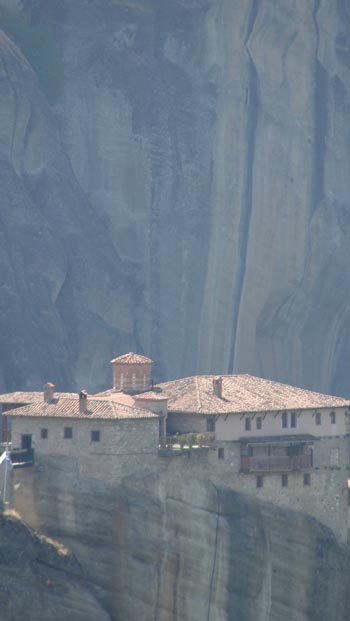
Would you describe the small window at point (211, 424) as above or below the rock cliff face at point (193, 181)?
below

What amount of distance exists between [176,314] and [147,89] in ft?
44.3

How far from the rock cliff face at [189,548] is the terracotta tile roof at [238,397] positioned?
13.3 feet

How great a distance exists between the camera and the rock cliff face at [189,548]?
80750 millimetres

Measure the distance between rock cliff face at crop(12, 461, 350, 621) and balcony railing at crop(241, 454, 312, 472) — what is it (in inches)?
57.5

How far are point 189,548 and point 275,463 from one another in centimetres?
622

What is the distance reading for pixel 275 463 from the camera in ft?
285

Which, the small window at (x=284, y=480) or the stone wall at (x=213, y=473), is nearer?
the stone wall at (x=213, y=473)

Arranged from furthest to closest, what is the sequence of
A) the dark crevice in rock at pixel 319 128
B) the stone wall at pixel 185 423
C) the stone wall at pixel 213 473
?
1. the dark crevice in rock at pixel 319 128
2. the stone wall at pixel 185 423
3. the stone wall at pixel 213 473

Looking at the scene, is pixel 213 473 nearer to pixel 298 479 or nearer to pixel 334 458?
pixel 298 479

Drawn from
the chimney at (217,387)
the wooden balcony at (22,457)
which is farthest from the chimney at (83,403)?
the chimney at (217,387)

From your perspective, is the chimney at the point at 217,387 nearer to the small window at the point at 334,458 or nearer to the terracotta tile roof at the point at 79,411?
the small window at the point at 334,458

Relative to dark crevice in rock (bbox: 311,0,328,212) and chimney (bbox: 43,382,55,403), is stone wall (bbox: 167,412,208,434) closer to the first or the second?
chimney (bbox: 43,382,55,403)

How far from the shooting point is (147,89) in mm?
125062

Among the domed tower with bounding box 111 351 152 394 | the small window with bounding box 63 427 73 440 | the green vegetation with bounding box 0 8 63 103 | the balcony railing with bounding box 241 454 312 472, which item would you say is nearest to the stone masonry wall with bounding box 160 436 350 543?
the balcony railing with bounding box 241 454 312 472
